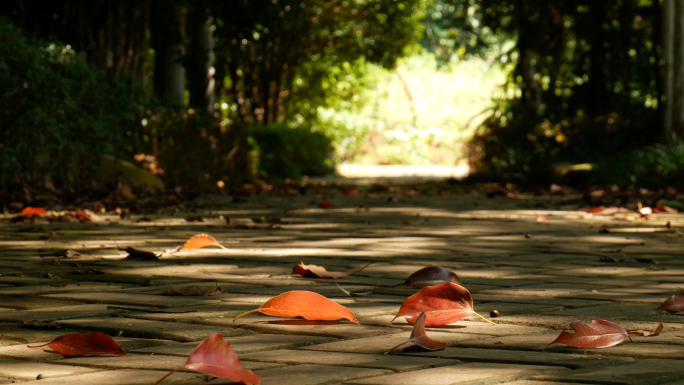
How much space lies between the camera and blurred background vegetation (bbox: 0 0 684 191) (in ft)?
27.7

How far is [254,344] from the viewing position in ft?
7.42

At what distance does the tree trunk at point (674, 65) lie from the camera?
12.4 meters

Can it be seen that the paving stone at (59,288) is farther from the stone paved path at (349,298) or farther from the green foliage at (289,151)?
the green foliage at (289,151)

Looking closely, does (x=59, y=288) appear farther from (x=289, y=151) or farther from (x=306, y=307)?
(x=289, y=151)

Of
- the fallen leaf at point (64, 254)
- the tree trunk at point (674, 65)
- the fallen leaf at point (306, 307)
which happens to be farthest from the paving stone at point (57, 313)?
the tree trunk at point (674, 65)

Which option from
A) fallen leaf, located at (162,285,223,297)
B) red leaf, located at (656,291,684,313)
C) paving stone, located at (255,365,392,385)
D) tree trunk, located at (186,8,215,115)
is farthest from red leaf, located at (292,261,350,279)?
tree trunk, located at (186,8,215,115)

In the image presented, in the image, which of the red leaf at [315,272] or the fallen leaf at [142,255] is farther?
the fallen leaf at [142,255]

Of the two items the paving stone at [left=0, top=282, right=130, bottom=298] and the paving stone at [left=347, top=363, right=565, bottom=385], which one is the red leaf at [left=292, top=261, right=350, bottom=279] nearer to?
the paving stone at [left=0, top=282, right=130, bottom=298]

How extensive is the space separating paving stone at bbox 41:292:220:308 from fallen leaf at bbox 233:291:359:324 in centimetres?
40

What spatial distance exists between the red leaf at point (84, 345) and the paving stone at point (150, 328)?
0.21m

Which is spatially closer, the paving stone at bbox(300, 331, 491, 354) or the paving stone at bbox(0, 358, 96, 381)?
the paving stone at bbox(0, 358, 96, 381)

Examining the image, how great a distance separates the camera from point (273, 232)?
5.57 m

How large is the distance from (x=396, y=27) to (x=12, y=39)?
48.6 ft

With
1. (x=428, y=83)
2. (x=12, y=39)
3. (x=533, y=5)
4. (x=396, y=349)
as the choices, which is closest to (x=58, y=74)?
(x=12, y=39)
